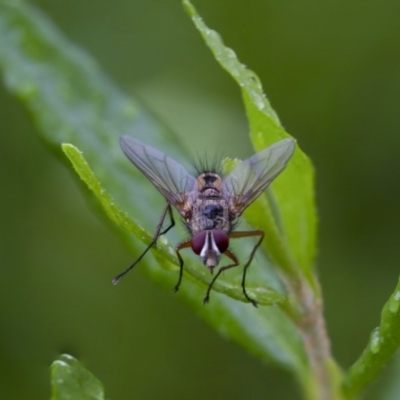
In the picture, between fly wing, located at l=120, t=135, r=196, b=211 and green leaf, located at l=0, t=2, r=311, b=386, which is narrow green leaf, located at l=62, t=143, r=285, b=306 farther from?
fly wing, located at l=120, t=135, r=196, b=211

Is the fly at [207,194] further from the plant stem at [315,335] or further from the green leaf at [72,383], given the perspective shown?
the green leaf at [72,383]

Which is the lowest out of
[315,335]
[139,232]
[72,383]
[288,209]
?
[315,335]

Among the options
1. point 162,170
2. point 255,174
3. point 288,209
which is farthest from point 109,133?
point 288,209

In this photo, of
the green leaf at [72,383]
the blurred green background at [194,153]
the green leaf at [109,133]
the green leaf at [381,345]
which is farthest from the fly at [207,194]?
the blurred green background at [194,153]

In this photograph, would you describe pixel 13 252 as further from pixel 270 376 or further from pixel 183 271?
pixel 183 271

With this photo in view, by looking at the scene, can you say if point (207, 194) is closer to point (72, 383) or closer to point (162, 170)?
point (162, 170)

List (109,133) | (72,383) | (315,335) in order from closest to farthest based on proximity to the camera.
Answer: (72,383), (315,335), (109,133)

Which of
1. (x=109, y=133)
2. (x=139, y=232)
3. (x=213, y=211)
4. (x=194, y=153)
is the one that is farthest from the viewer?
(x=194, y=153)
